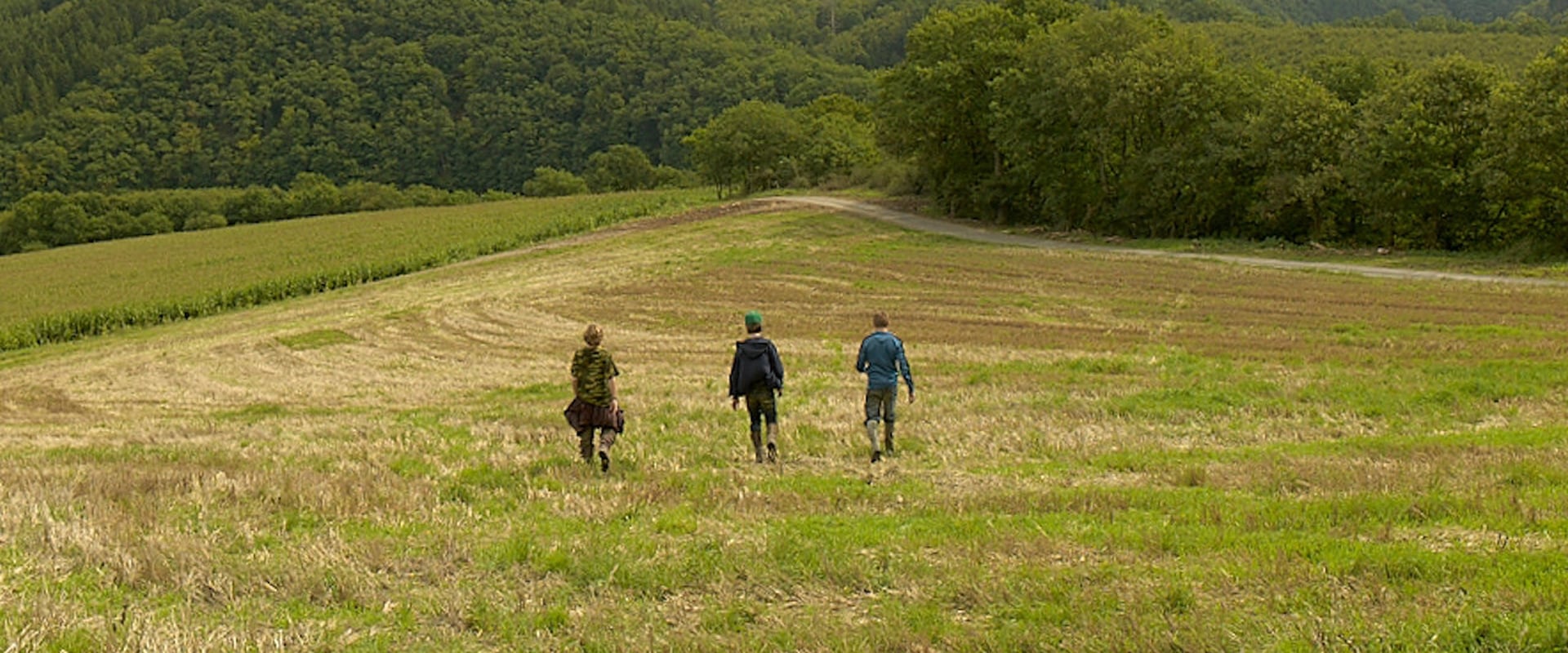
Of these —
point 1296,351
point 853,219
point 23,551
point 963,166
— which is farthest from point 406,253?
point 23,551

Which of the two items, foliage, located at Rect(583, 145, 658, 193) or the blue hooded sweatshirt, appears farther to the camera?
foliage, located at Rect(583, 145, 658, 193)

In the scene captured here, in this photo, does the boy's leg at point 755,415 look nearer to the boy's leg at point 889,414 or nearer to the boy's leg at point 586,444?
the boy's leg at point 889,414

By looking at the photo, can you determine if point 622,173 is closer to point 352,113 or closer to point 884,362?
point 352,113

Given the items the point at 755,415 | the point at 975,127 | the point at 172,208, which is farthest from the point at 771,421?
the point at 172,208

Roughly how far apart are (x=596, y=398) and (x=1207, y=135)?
143ft

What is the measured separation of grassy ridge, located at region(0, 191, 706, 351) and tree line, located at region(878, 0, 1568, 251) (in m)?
26.2

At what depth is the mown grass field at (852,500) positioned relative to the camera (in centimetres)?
696

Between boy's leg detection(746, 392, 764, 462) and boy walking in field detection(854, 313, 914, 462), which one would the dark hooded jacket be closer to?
boy's leg detection(746, 392, 764, 462)

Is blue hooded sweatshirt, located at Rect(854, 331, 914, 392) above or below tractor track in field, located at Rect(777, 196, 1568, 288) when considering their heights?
above

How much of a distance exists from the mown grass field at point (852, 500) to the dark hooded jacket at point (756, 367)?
1.04 metres

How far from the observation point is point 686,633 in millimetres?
6996

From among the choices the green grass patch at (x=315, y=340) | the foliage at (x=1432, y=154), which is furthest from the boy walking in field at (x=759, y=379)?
the foliage at (x=1432, y=154)

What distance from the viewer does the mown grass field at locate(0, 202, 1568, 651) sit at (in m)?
6.96

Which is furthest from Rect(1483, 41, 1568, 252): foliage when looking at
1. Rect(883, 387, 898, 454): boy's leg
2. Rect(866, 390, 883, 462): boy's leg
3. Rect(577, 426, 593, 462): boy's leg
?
Rect(577, 426, 593, 462): boy's leg
